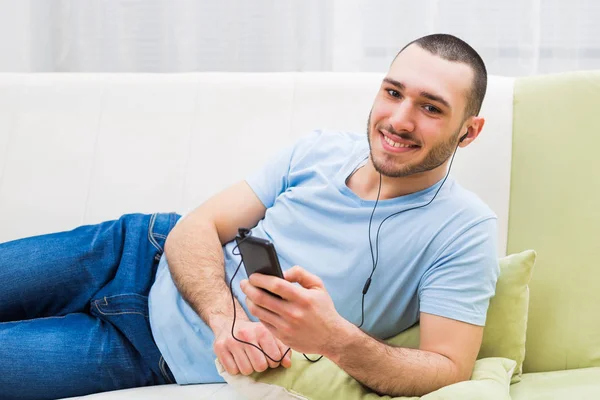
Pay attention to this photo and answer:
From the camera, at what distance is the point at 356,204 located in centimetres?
151

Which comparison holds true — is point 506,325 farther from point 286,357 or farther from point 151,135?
point 151,135

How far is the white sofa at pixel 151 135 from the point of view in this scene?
1.82m

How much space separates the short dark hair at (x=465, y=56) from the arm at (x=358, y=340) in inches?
17.3

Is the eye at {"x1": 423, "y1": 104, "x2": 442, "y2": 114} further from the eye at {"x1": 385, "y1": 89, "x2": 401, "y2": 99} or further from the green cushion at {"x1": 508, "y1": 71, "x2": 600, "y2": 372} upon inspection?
the green cushion at {"x1": 508, "y1": 71, "x2": 600, "y2": 372}

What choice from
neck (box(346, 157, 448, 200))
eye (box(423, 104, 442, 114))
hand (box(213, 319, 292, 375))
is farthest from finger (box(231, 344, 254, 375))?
eye (box(423, 104, 442, 114))

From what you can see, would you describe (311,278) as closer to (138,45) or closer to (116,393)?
(116,393)

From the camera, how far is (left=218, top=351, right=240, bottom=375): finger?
1283mm

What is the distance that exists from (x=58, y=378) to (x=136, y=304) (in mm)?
211

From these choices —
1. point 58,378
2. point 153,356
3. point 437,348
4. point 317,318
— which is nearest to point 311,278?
point 317,318

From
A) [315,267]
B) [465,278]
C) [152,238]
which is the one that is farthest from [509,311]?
[152,238]

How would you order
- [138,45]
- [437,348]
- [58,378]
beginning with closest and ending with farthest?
[437,348], [58,378], [138,45]

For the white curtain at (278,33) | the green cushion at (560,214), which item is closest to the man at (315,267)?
the green cushion at (560,214)

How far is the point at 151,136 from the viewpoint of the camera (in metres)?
1.86

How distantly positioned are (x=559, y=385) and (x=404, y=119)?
0.60 metres
